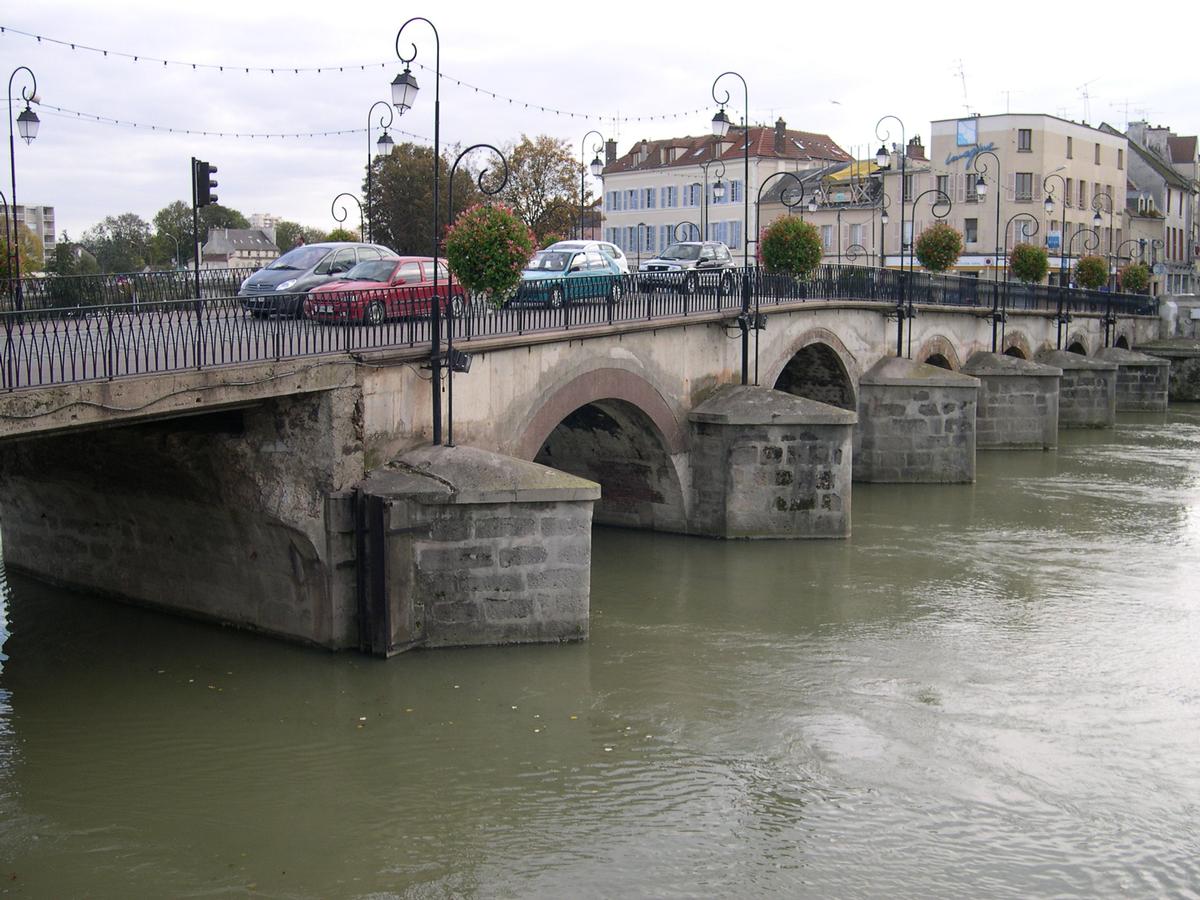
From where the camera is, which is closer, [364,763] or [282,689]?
[364,763]

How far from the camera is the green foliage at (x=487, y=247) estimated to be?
1716 cm

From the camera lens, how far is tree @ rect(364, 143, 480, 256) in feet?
169

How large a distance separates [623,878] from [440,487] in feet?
19.9

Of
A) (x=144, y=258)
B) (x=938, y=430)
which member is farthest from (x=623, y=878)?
(x=144, y=258)

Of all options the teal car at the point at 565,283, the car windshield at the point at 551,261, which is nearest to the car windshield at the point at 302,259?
the teal car at the point at 565,283

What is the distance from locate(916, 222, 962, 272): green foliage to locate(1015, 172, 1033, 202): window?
88.9 ft

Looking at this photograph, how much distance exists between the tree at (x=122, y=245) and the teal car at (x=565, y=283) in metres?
40.5

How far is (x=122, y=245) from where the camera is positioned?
80.7m

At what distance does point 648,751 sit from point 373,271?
11574 mm

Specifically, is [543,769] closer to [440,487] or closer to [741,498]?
[440,487]

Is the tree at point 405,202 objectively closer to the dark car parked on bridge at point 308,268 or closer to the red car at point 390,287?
the dark car parked on bridge at point 308,268

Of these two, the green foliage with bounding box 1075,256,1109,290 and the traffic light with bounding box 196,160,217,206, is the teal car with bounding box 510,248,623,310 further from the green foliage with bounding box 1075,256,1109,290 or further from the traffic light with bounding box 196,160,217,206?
the green foliage with bounding box 1075,256,1109,290

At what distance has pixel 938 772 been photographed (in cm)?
1255

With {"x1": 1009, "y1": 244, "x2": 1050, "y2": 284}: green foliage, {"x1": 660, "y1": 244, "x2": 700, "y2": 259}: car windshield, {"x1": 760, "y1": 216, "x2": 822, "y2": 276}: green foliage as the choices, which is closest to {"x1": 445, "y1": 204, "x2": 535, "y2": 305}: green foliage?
Answer: {"x1": 760, "y1": 216, "x2": 822, "y2": 276}: green foliage
